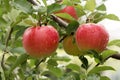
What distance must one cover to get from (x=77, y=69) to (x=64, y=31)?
0.64 feet

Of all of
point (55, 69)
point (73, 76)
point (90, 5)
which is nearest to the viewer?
point (90, 5)

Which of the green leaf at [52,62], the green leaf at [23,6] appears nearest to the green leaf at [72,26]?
the green leaf at [23,6]

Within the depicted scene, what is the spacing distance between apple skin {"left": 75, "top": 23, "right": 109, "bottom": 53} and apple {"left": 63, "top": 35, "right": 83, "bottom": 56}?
0.09 metres

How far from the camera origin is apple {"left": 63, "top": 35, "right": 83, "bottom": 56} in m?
1.07

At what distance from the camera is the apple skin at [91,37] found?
0.96m

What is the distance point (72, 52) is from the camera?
108 cm

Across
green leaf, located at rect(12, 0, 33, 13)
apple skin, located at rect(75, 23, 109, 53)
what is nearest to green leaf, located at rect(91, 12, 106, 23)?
apple skin, located at rect(75, 23, 109, 53)

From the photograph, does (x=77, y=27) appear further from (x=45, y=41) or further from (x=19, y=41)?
(x=19, y=41)

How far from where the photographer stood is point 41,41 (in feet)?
3.09

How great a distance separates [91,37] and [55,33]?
0.32ft

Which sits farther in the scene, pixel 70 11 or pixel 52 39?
pixel 70 11

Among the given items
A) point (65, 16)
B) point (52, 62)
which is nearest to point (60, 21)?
A: point (65, 16)

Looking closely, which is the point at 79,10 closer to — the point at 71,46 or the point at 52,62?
the point at 71,46

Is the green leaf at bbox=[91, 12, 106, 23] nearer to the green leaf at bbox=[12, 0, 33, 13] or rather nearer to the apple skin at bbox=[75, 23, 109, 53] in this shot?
the apple skin at bbox=[75, 23, 109, 53]
